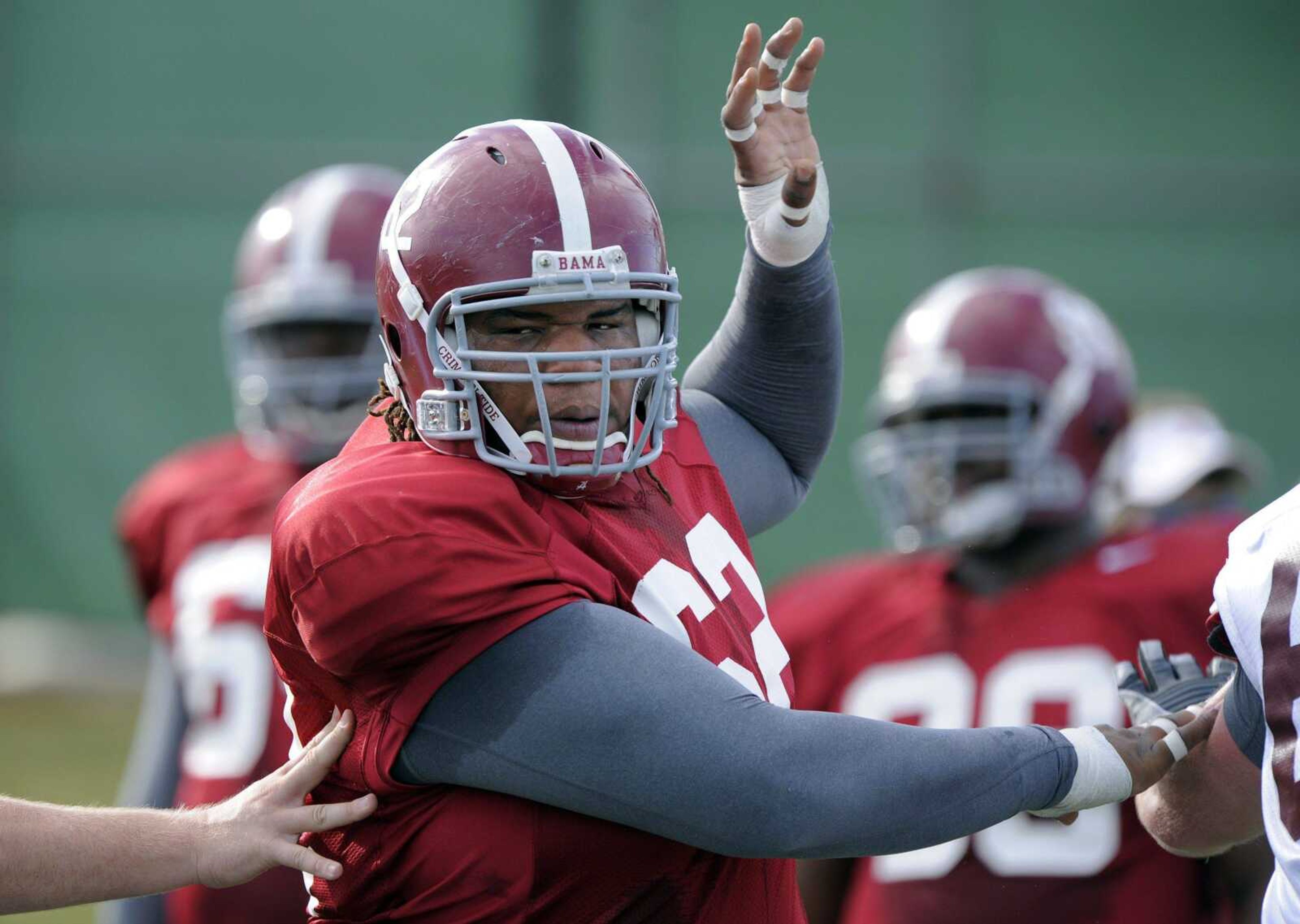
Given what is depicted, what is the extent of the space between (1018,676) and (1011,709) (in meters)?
0.07

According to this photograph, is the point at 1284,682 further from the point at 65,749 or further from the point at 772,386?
the point at 65,749

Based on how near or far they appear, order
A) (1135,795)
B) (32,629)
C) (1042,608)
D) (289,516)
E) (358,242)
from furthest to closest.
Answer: (32,629) → (358,242) → (1042,608) → (1135,795) → (289,516)

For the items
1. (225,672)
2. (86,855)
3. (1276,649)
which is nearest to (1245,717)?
(1276,649)

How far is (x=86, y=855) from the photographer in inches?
84.7

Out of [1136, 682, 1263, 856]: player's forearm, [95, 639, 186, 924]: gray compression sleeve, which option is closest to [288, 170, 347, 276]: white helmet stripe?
[95, 639, 186, 924]: gray compression sleeve

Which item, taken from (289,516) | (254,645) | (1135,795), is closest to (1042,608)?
(1135,795)

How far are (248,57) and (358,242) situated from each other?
609 cm

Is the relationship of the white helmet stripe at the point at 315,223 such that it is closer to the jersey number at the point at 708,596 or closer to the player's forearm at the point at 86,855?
the jersey number at the point at 708,596

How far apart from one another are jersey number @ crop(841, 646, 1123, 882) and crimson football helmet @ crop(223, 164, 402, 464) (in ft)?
4.17

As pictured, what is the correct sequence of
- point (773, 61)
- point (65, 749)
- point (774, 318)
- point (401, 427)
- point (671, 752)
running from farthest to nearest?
point (65, 749) < point (774, 318) < point (773, 61) < point (401, 427) < point (671, 752)

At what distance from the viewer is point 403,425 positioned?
2311 millimetres

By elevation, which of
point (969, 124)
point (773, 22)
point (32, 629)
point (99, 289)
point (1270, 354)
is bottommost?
point (32, 629)

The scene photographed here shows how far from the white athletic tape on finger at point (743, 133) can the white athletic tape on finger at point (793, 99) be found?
0.18 feet

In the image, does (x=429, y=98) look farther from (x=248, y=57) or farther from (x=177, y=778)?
(x=177, y=778)
